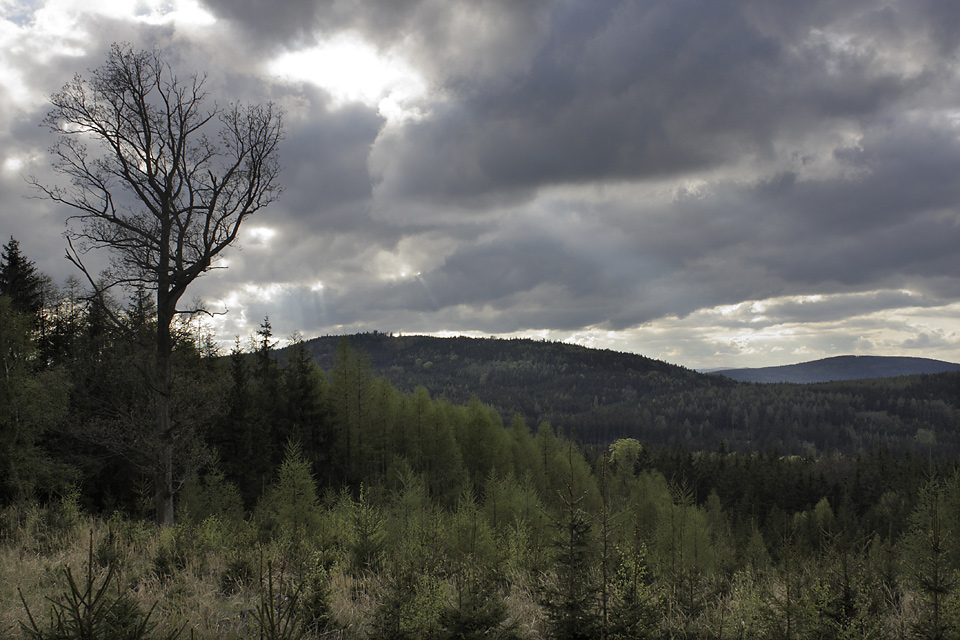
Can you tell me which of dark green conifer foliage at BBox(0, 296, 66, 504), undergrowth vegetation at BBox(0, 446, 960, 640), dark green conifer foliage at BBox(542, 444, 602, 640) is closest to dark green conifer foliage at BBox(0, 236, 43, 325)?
dark green conifer foliage at BBox(0, 296, 66, 504)

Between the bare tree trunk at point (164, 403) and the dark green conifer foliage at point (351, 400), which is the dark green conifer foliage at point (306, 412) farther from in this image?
the bare tree trunk at point (164, 403)

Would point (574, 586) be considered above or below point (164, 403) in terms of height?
below

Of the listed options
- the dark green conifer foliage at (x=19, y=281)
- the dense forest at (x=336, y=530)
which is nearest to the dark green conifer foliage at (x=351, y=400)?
the dense forest at (x=336, y=530)

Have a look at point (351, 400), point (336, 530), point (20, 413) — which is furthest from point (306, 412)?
point (336, 530)

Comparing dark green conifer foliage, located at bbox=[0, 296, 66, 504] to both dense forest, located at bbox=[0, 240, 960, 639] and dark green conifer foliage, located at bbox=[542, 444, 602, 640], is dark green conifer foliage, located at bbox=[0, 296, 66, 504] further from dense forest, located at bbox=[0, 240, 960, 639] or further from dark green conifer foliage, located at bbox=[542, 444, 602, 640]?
dark green conifer foliage, located at bbox=[542, 444, 602, 640]

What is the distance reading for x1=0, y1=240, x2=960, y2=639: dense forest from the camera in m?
5.38

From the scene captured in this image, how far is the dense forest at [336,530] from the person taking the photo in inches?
212

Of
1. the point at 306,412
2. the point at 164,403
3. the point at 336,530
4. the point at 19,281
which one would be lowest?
the point at 336,530

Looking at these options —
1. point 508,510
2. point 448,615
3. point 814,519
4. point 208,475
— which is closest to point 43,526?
point 448,615

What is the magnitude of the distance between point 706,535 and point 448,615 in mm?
43964

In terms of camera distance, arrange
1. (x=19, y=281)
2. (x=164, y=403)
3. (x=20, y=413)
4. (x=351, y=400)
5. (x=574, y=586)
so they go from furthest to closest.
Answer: (x=351, y=400) → (x=19, y=281) → (x=20, y=413) → (x=164, y=403) → (x=574, y=586)

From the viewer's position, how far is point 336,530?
14.4m

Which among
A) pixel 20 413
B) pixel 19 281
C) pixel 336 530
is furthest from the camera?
pixel 19 281

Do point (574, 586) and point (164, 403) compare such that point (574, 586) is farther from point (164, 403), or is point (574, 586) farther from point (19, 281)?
point (19, 281)
